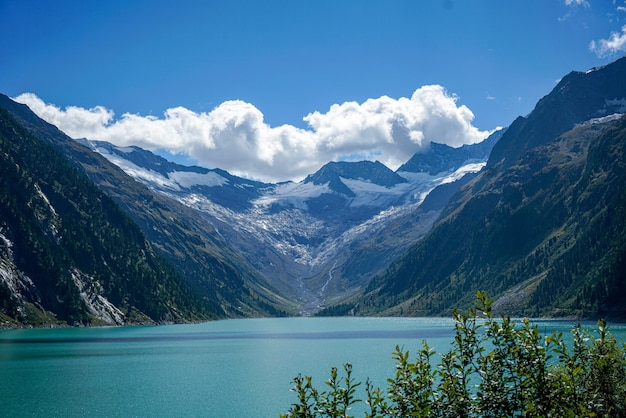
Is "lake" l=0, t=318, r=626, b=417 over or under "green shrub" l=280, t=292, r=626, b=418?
under

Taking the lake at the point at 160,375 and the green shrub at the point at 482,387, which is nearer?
the green shrub at the point at 482,387

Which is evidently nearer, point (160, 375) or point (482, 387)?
point (482, 387)

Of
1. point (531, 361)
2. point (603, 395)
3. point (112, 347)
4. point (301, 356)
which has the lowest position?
point (112, 347)

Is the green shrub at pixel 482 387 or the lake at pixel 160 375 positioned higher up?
the green shrub at pixel 482 387

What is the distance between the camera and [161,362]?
121000 mm

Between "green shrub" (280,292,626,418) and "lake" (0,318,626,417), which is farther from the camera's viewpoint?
"lake" (0,318,626,417)

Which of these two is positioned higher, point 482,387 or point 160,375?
point 482,387

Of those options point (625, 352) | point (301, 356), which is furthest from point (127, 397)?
point (625, 352)

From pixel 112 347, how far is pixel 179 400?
8221 centimetres

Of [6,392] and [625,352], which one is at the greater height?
[625,352]

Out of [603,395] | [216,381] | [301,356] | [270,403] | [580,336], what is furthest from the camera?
[301,356]

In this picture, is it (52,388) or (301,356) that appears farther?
(301,356)

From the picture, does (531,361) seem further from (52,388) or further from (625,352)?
(52,388)

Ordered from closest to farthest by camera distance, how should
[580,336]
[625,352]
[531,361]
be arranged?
[531,361]
[580,336]
[625,352]
